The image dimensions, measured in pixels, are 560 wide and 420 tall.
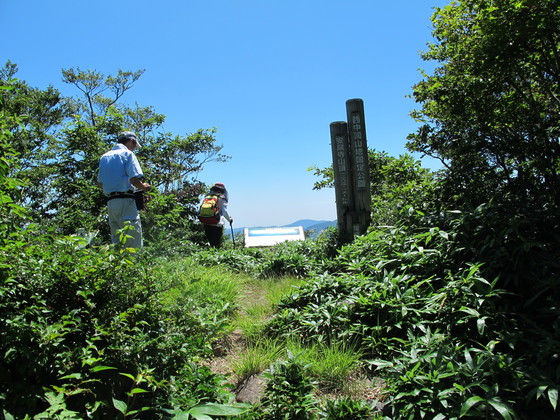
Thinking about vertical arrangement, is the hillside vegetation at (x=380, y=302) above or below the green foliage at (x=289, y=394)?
above

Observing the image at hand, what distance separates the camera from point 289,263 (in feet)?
18.7

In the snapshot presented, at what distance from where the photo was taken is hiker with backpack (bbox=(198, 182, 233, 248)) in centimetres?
776

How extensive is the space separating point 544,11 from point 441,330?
10.3 feet

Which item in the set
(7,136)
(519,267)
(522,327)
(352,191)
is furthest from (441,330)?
(352,191)

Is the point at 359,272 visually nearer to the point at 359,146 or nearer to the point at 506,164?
the point at 506,164

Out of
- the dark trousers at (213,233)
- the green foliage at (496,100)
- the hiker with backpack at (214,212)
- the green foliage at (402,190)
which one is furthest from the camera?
the dark trousers at (213,233)

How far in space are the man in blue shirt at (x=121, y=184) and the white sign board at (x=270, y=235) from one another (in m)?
5.14

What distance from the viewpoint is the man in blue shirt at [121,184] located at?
14.9ft

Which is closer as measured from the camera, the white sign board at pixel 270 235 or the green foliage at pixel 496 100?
the green foliage at pixel 496 100

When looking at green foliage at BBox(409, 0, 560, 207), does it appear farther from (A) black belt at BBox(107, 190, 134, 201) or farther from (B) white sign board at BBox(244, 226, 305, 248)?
(B) white sign board at BBox(244, 226, 305, 248)

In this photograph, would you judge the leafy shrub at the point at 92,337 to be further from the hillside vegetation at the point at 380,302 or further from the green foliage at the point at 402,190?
the green foliage at the point at 402,190

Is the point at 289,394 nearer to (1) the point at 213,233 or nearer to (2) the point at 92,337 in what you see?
(2) the point at 92,337

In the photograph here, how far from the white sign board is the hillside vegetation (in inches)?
179

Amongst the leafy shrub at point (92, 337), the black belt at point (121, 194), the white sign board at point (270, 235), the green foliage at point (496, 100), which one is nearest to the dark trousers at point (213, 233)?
the white sign board at point (270, 235)
